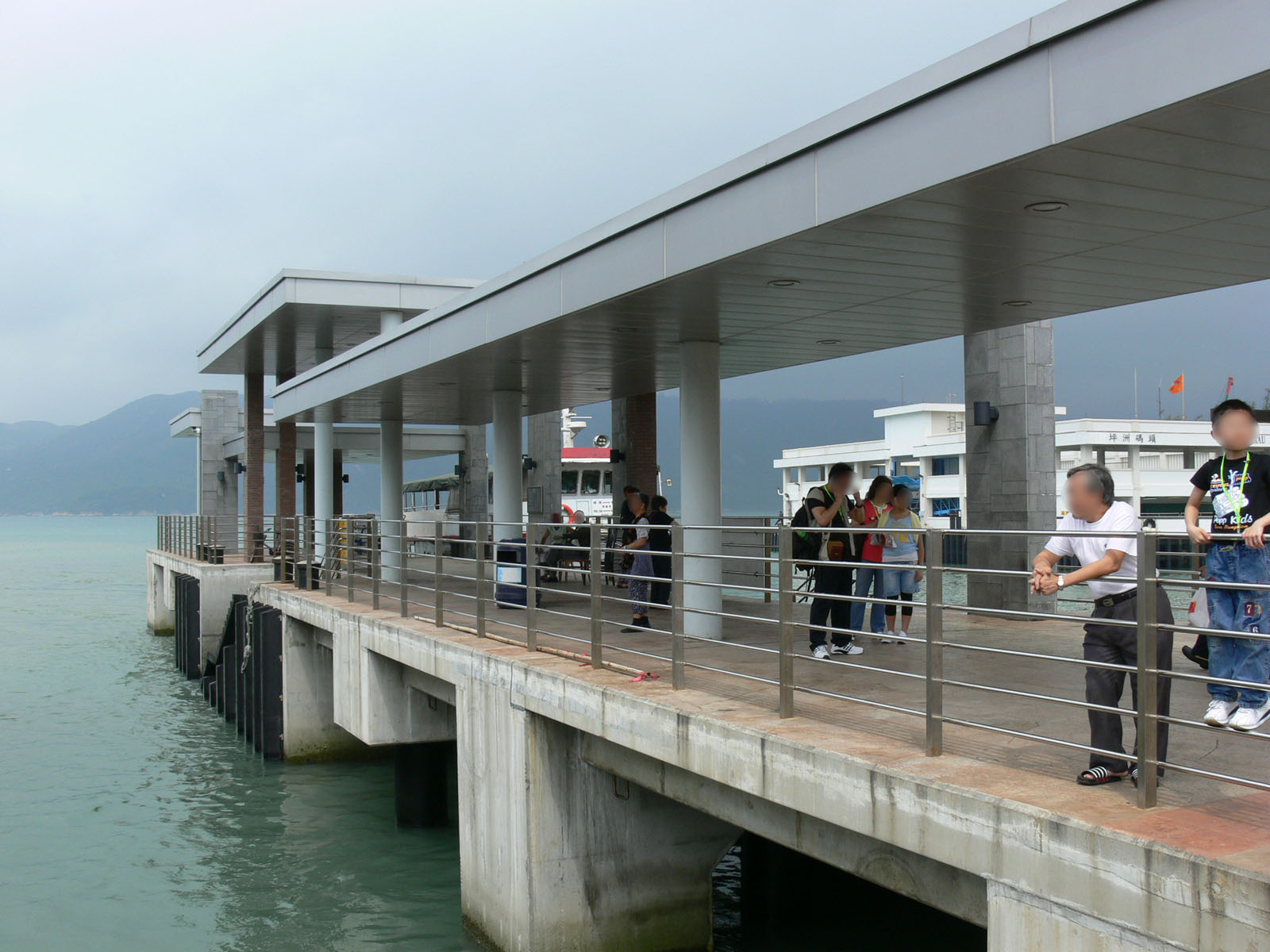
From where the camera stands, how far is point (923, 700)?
6.82 metres

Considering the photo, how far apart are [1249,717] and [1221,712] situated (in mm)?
145

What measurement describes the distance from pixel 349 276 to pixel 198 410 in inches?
859

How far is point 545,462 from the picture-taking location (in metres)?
25.8

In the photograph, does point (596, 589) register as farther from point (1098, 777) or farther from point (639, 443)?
point (639, 443)

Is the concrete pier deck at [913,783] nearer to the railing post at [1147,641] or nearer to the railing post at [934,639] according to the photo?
the railing post at [934,639]

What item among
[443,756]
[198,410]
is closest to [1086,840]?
[443,756]

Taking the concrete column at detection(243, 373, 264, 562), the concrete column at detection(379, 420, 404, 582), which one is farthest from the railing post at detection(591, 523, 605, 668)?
the concrete column at detection(243, 373, 264, 562)

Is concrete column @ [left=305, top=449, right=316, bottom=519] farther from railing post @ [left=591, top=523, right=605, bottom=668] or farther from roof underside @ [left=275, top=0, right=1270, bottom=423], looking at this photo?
railing post @ [left=591, top=523, right=605, bottom=668]

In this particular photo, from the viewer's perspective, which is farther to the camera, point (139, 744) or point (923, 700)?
point (139, 744)

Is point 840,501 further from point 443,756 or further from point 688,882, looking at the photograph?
point 443,756

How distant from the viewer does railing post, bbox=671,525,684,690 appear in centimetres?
696

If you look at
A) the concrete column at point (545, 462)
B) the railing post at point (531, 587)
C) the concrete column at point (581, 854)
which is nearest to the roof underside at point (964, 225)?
the railing post at point (531, 587)

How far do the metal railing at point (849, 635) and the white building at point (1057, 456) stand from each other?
75.2ft

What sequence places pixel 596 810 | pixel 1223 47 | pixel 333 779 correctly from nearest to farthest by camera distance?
pixel 1223 47 → pixel 596 810 → pixel 333 779
